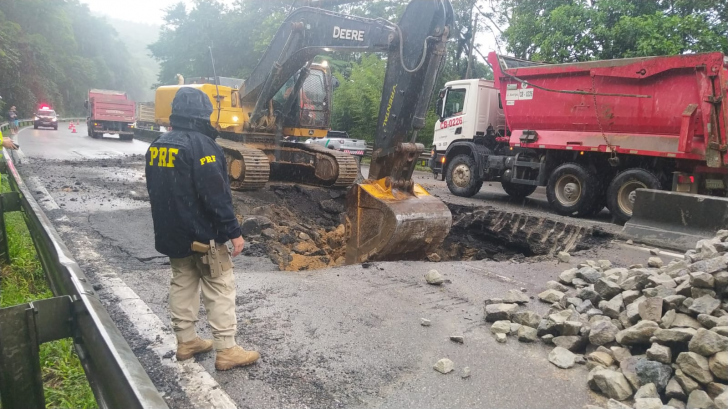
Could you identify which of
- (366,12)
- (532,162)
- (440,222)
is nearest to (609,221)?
(532,162)

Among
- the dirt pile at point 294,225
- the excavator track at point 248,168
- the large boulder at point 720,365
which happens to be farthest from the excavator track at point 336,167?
the large boulder at point 720,365

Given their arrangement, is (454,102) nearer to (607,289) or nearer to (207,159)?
(607,289)

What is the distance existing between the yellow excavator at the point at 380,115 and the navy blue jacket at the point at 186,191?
2.81 metres

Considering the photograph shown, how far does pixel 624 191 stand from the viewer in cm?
1000

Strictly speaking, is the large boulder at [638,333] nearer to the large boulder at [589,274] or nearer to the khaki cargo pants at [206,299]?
the large boulder at [589,274]

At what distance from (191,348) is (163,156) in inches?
46.9

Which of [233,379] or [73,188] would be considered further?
[73,188]

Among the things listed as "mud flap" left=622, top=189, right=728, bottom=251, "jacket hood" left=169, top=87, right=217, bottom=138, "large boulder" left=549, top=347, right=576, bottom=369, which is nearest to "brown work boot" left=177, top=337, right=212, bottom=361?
"jacket hood" left=169, top=87, right=217, bottom=138

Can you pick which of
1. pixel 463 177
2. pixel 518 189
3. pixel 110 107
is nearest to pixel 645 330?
pixel 518 189

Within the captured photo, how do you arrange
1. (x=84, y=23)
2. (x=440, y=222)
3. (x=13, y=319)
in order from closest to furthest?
1. (x=13, y=319)
2. (x=440, y=222)
3. (x=84, y=23)

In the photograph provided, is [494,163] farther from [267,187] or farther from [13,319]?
[13,319]

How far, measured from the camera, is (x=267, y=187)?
1041 cm

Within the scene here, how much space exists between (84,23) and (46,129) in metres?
54.7

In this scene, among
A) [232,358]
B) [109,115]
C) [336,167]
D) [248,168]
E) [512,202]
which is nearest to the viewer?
[232,358]
